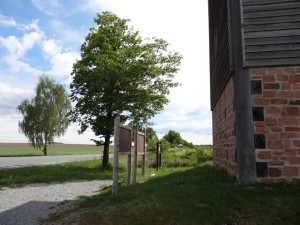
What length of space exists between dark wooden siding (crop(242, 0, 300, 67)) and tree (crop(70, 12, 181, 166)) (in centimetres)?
984

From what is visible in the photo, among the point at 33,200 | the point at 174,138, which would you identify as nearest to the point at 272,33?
the point at 33,200

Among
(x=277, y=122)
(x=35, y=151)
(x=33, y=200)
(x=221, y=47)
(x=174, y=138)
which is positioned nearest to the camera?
(x=277, y=122)

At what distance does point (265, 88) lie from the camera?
6988mm

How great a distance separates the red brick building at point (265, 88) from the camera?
22.2 feet

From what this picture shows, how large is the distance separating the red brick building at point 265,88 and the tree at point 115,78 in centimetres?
981

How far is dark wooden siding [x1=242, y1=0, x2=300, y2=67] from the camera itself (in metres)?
7.05

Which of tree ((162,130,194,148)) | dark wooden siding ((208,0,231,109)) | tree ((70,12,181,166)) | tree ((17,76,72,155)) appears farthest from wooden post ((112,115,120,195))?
tree ((162,130,194,148))

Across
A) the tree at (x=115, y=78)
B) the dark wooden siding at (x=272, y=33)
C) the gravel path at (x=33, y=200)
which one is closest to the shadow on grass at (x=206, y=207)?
the gravel path at (x=33, y=200)

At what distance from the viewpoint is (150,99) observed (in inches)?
682

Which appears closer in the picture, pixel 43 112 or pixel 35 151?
pixel 43 112

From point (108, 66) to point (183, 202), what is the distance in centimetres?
1172

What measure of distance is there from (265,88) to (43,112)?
35963 mm

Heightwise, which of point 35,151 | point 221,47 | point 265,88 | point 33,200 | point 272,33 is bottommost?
point 33,200

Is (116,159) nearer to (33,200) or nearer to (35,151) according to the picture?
(33,200)
